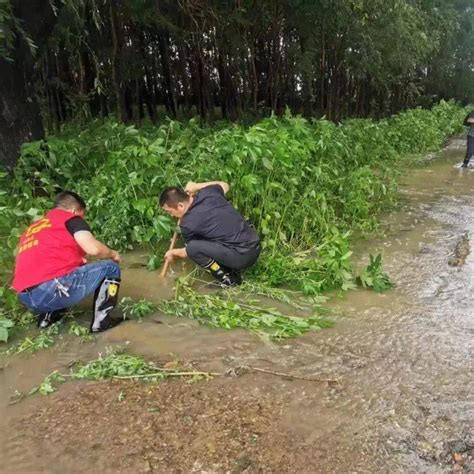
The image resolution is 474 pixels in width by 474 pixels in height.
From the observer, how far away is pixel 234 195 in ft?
17.1

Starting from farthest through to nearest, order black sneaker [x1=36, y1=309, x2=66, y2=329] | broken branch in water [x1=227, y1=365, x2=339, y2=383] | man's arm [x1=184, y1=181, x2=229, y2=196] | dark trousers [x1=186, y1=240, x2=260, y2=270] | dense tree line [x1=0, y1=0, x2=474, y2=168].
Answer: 1. dense tree line [x1=0, y1=0, x2=474, y2=168]
2. man's arm [x1=184, y1=181, x2=229, y2=196]
3. dark trousers [x1=186, y1=240, x2=260, y2=270]
4. black sneaker [x1=36, y1=309, x2=66, y2=329]
5. broken branch in water [x1=227, y1=365, x2=339, y2=383]

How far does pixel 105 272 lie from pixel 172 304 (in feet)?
2.16

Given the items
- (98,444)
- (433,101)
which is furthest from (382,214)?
(433,101)

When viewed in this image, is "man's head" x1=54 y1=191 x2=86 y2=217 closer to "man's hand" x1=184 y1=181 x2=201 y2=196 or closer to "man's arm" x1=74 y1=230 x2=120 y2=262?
"man's arm" x1=74 y1=230 x2=120 y2=262

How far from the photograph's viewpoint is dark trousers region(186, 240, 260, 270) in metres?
4.35

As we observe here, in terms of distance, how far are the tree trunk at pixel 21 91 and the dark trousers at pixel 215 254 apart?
3258mm

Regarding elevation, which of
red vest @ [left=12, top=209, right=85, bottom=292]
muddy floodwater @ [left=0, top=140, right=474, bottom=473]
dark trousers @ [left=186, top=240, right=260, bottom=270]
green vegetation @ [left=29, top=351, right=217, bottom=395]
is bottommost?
muddy floodwater @ [left=0, top=140, right=474, bottom=473]

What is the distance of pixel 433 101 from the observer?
27766mm

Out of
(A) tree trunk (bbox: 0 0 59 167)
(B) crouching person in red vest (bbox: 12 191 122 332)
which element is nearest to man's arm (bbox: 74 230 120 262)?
(B) crouching person in red vest (bbox: 12 191 122 332)

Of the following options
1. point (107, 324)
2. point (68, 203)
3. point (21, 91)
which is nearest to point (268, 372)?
point (107, 324)

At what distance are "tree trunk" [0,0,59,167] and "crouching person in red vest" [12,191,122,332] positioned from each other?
10.0ft

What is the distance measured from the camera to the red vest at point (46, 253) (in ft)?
11.7

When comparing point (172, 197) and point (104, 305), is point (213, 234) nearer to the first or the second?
point (172, 197)

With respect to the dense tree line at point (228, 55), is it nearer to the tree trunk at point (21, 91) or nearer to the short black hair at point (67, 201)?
the tree trunk at point (21, 91)
